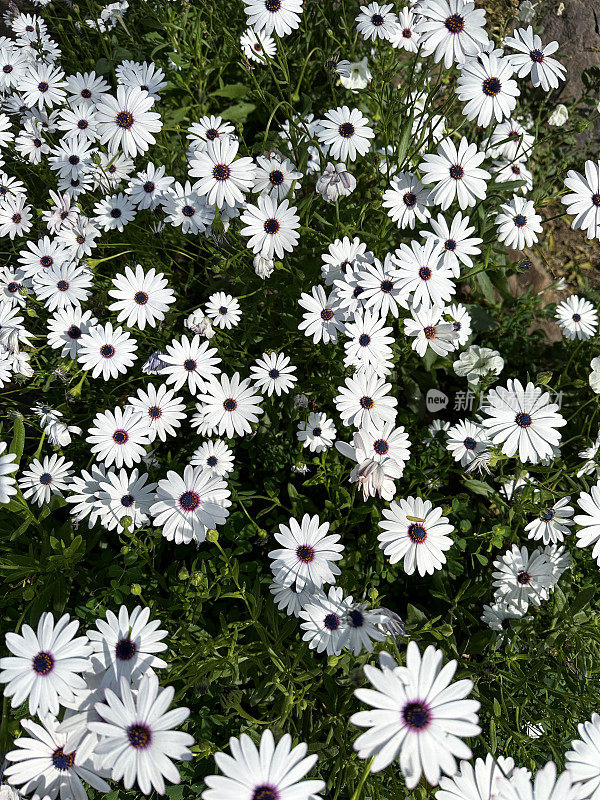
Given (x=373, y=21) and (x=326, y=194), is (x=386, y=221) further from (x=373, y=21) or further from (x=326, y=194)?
(x=373, y=21)

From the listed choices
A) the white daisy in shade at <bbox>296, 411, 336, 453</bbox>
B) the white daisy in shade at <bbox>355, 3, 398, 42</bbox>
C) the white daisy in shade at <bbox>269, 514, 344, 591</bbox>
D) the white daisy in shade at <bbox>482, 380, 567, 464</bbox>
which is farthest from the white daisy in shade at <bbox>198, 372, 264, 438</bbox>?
the white daisy in shade at <bbox>355, 3, 398, 42</bbox>

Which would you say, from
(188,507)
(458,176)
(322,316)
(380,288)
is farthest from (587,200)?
(188,507)

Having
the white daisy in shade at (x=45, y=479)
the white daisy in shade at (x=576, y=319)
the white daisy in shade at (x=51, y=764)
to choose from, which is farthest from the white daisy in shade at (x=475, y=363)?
the white daisy in shade at (x=51, y=764)

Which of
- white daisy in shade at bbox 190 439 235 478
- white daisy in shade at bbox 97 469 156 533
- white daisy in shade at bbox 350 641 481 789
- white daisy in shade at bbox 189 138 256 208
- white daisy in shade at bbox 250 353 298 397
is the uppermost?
white daisy in shade at bbox 189 138 256 208

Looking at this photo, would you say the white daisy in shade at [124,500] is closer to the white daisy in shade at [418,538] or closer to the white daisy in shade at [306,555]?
the white daisy in shade at [306,555]

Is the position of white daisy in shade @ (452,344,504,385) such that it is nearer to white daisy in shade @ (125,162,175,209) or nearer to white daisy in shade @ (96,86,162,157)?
white daisy in shade @ (125,162,175,209)
